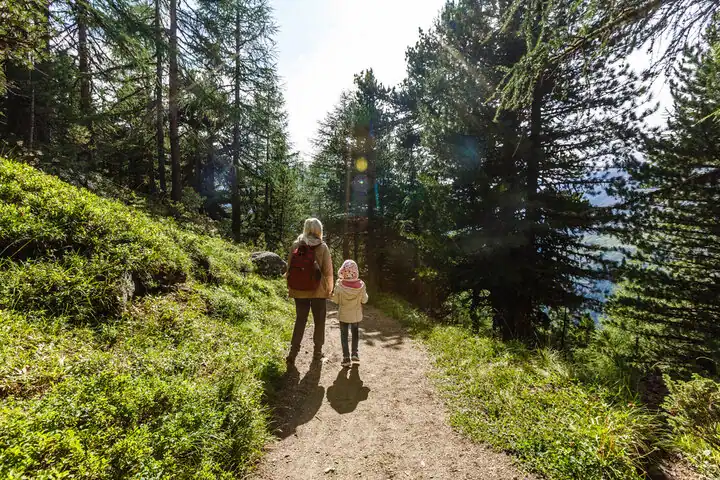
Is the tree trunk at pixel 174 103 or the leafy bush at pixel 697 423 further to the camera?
the tree trunk at pixel 174 103

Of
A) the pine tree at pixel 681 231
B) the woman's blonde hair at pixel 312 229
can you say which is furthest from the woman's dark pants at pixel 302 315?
the pine tree at pixel 681 231

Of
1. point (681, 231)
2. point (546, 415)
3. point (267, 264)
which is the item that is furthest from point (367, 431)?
point (681, 231)

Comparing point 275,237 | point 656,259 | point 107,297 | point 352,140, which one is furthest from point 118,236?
point 275,237

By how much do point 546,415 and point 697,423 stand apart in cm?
163

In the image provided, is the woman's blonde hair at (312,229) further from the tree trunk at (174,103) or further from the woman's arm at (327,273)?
the tree trunk at (174,103)

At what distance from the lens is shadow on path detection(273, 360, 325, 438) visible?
425 centimetres

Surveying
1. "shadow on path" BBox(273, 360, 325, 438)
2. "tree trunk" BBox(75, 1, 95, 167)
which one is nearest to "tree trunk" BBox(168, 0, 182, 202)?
"tree trunk" BBox(75, 1, 95, 167)

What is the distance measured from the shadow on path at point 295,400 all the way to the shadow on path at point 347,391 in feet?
0.70

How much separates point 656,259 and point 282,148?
2365cm

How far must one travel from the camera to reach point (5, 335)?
129 inches

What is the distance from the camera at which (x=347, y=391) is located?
17.4 feet

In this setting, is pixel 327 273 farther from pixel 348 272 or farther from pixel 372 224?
pixel 372 224

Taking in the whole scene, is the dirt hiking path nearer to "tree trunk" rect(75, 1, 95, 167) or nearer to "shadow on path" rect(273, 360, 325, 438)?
"shadow on path" rect(273, 360, 325, 438)

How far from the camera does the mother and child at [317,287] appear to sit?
5.50 meters
